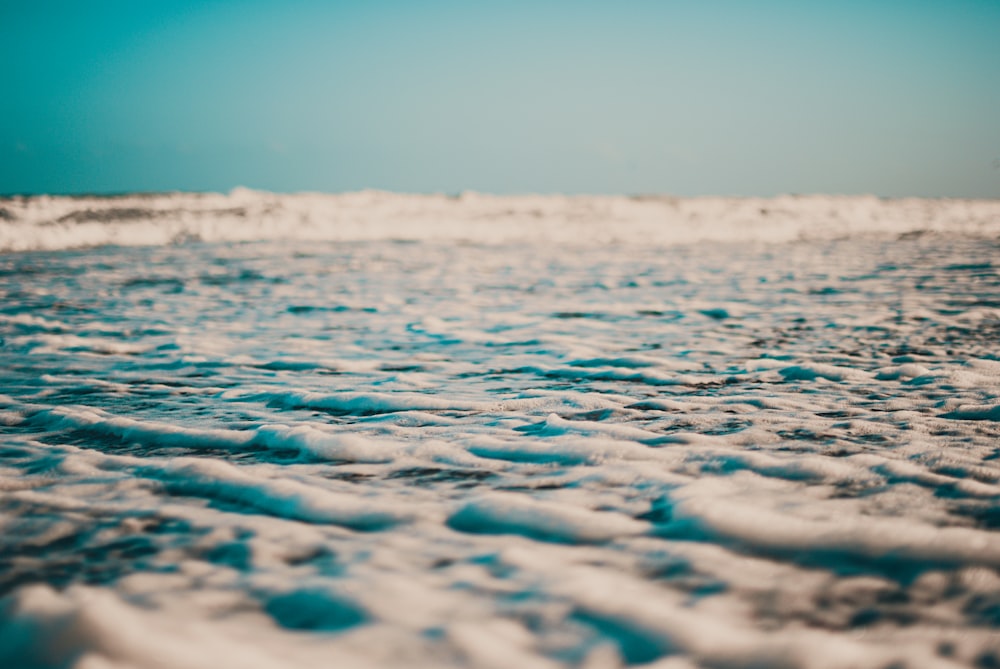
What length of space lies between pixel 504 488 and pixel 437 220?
21.4 m

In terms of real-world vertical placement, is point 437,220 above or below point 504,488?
above

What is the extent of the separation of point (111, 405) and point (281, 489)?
1.60 metres

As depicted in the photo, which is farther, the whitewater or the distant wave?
the distant wave

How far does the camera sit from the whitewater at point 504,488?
1.42m

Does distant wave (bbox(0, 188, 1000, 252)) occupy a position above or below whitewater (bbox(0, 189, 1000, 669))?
above

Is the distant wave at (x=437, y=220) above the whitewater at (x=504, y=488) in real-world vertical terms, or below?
above

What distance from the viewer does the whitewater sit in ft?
4.66

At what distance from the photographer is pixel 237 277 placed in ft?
31.6

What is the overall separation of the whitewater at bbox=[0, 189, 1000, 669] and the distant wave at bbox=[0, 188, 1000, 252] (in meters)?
12.7

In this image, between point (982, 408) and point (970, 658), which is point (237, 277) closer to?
point (982, 408)

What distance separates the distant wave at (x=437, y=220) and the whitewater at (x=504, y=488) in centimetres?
1272

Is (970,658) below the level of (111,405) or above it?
below

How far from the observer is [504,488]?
7.23 ft

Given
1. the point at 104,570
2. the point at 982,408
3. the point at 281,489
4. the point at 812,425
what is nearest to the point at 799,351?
the point at 982,408
